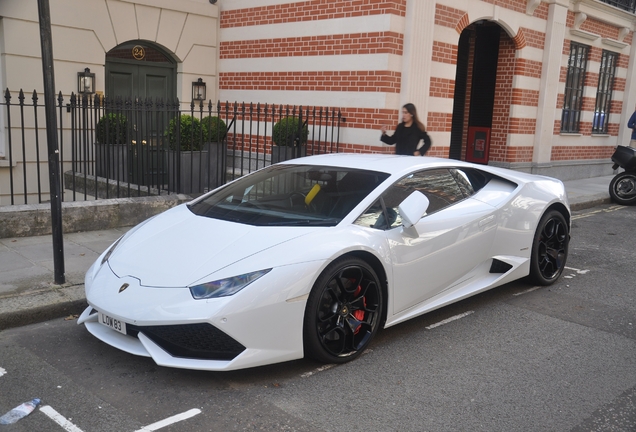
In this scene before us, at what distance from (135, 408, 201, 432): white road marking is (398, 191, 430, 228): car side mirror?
6.56 ft

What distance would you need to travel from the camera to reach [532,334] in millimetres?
5039

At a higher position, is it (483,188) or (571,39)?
(571,39)

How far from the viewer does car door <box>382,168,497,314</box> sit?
4656mm

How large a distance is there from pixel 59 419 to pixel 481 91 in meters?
13.0

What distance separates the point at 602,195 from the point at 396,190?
9.95 m

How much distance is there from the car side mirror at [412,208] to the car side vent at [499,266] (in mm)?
1301

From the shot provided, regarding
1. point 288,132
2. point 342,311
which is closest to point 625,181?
point 288,132

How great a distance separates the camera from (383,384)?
4.02 metres

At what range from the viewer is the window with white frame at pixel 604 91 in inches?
651

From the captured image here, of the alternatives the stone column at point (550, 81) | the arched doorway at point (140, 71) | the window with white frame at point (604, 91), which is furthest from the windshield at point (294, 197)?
the window with white frame at point (604, 91)

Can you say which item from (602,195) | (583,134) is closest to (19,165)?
(602,195)

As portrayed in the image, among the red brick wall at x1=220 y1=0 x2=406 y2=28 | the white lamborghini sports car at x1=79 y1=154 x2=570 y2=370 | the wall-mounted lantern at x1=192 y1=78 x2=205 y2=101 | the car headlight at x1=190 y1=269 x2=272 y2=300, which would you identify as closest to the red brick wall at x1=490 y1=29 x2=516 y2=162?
the red brick wall at x1=220 y1=0 x2=406 y2=28

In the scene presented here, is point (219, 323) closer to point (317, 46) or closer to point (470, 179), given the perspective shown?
point (470, 179)

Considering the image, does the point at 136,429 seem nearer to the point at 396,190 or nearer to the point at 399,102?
the point at 396,190
